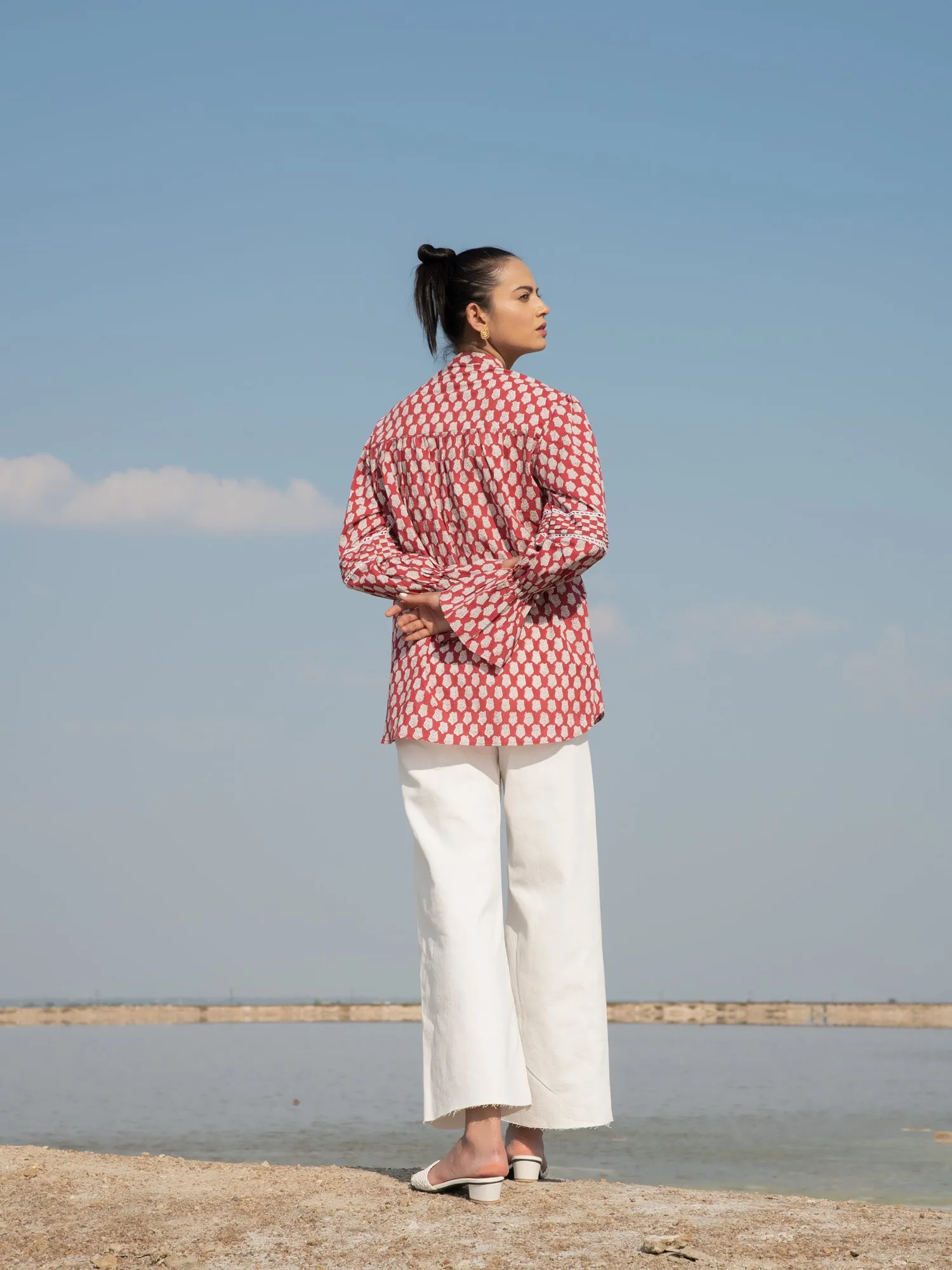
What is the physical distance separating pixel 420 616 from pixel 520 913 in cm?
76

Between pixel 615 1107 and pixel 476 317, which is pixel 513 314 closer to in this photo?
pixel 476 317

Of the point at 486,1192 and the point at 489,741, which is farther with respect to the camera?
the point at 489,741

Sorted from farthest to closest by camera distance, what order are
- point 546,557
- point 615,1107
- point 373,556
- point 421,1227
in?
point 615,1107 < point 373,556 < point 546,557 < point 421,1227

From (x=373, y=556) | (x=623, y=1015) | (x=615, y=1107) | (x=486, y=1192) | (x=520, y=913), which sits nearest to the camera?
(x=486, y=1192)

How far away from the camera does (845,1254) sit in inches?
92.6

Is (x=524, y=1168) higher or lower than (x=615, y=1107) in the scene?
higher

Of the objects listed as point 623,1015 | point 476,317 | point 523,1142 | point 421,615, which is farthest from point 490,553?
point 623,1015

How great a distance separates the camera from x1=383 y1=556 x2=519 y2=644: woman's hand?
3092 mm

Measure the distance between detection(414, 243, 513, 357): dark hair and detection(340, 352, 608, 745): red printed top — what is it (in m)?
0.12

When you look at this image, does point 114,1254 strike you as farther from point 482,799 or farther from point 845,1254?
point 845,1254

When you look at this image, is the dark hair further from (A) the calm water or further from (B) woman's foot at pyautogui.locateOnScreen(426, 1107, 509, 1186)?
(A) the calm water

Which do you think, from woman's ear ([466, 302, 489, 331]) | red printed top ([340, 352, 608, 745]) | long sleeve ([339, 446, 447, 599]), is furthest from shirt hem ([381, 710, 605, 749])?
woman's ear ([466, 302, 489, 331])

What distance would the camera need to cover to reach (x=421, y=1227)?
2627 mm

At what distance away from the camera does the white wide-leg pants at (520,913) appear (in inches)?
118
